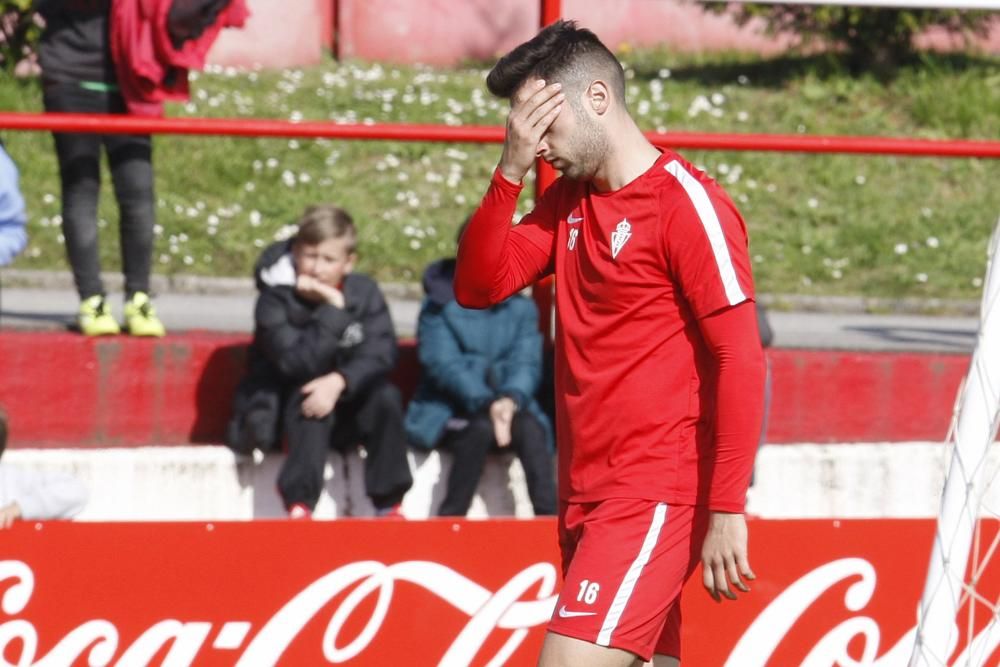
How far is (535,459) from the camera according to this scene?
19.6ft

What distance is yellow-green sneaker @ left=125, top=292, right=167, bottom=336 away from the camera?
6.43 metres

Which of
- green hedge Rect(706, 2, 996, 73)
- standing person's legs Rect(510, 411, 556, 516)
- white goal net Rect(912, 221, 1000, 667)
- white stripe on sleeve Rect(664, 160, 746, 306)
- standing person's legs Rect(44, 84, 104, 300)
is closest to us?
white stripe on sleeve Rect(664, 160, 746, 306)

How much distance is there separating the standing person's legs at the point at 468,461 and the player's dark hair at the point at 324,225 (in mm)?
798

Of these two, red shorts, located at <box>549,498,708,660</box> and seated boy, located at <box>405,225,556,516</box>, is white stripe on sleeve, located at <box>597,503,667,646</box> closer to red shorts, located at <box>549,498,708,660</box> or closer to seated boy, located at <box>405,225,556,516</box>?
red shorts, located at <box>549,498,708,660</box>

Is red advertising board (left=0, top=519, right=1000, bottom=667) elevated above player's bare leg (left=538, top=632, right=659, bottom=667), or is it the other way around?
player's bare leg (left=538, top=632, right=659, bottom=667)

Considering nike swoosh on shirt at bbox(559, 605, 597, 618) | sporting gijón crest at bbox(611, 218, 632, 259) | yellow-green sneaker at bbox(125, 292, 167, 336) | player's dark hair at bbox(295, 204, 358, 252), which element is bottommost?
yellow-green sneaker at bbox(125, 292, 167, 336)

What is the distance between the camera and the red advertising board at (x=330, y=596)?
15.6ft

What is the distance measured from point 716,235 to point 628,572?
0.74m

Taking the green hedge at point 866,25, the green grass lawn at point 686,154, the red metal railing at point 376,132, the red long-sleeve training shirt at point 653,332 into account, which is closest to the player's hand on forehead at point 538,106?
the red long-sleeve training shirt at point 653,332

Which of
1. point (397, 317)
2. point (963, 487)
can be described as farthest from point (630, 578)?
point (397, 317)

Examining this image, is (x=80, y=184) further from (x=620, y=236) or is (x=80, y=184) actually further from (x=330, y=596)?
(x=620, y=236)

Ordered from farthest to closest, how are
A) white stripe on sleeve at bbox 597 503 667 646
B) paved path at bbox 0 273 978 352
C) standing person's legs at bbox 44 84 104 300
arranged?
1. paved path at bbox 0 273 978 352
2. standing person's legs at bbox 44 84 104 300
3. white stripe on sleeve at bbox 597 503 667 646

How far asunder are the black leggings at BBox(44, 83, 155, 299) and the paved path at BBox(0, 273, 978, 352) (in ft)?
2.61

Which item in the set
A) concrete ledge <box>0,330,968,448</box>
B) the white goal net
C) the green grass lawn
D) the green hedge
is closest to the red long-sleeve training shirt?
the white goal net
